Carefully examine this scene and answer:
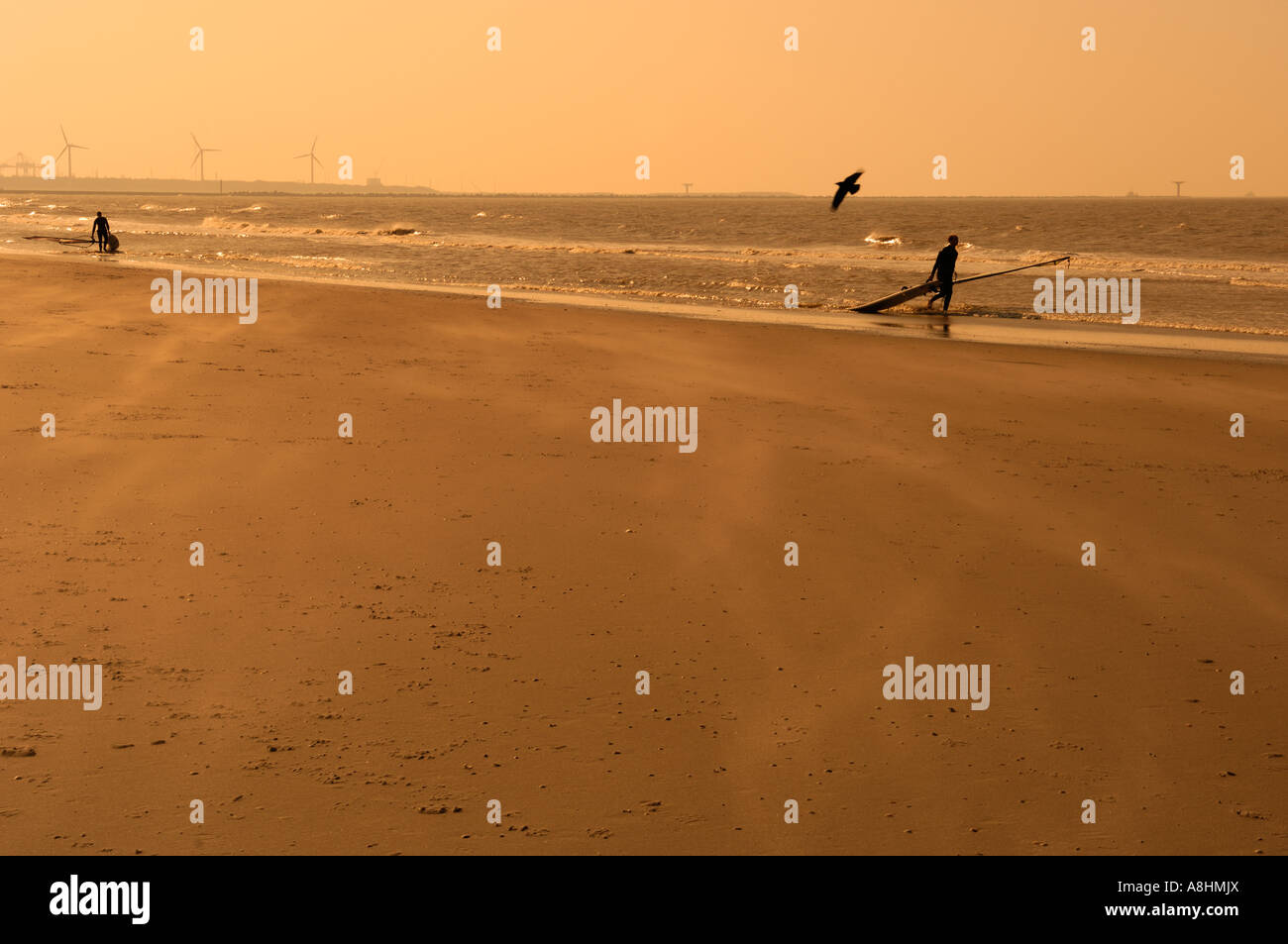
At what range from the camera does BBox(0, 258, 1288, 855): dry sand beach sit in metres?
4.08

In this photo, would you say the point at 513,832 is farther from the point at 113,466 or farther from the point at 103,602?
the point at 113,466

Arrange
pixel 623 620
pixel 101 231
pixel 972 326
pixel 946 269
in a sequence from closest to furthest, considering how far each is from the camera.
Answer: pixel 623 620
pixel 972 326
pixel 946 269
pixel 101 231

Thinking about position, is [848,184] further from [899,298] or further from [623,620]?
[899,298]

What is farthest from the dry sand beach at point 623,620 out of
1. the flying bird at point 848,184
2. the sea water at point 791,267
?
the sea water at point 791,267

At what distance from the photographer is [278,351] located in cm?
1331

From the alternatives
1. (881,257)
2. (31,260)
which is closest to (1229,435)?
(31,260)

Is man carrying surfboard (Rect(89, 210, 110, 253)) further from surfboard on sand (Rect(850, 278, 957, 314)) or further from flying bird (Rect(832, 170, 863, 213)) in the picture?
flying bird (Rect(832, 170, 863, 213))

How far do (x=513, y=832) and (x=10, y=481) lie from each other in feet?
17.6

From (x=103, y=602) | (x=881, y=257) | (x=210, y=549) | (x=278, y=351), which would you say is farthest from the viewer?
(x=881, y=257)

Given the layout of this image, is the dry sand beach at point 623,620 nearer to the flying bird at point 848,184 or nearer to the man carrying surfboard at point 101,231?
the flying bird at point 848,184

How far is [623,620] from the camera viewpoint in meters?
5.81

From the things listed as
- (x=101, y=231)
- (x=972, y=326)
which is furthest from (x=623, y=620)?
(x=101, y=231)

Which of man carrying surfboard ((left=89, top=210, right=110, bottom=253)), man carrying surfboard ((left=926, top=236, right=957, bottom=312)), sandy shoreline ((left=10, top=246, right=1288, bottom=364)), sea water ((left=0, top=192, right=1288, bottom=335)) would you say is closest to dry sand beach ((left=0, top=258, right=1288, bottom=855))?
sandy shoreline ((left=10, top=246, right=1288, bottom=364))

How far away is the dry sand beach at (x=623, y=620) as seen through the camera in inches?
161
